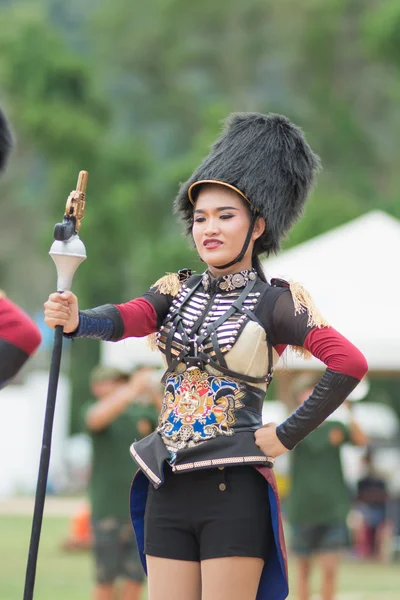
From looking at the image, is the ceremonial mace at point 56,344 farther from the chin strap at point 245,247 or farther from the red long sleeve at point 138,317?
the chin strap at point 245,247

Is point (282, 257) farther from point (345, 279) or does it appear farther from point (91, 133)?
point (91, 133)

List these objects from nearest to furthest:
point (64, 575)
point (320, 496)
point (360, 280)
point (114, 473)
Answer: point (114, 473) → point (320, 496) → point (360, 280) → point (64, 575)

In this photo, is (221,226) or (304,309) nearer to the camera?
(304,309)

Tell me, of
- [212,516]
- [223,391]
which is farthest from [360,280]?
[212,516]

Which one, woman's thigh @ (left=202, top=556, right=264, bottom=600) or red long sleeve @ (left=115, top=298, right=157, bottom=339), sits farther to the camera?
red long sleeve @ (left=115, top=298, right=157, bottom=339)

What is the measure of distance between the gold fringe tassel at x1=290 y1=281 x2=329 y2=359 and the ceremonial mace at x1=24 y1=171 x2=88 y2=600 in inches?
26.3

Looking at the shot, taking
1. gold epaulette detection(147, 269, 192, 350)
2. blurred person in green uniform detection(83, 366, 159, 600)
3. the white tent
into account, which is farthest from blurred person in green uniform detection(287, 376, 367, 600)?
gold epaulette detection(147, 269, 192, 350)

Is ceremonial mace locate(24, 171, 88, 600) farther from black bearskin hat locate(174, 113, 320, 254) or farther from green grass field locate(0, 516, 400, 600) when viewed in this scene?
green grass field locate(0, 516, 400, 600)

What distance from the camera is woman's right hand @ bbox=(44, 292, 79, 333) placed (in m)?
3.82

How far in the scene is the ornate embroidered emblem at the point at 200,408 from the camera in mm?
3914

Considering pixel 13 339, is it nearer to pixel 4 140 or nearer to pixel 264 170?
A: pixel 4 140

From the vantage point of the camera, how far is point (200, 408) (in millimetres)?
3932

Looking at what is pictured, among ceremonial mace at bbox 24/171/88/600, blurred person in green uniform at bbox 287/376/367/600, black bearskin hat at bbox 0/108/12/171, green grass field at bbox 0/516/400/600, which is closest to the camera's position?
ceremonial mace at bbox 24/171/88/600

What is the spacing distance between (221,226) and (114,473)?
13.8 feet
